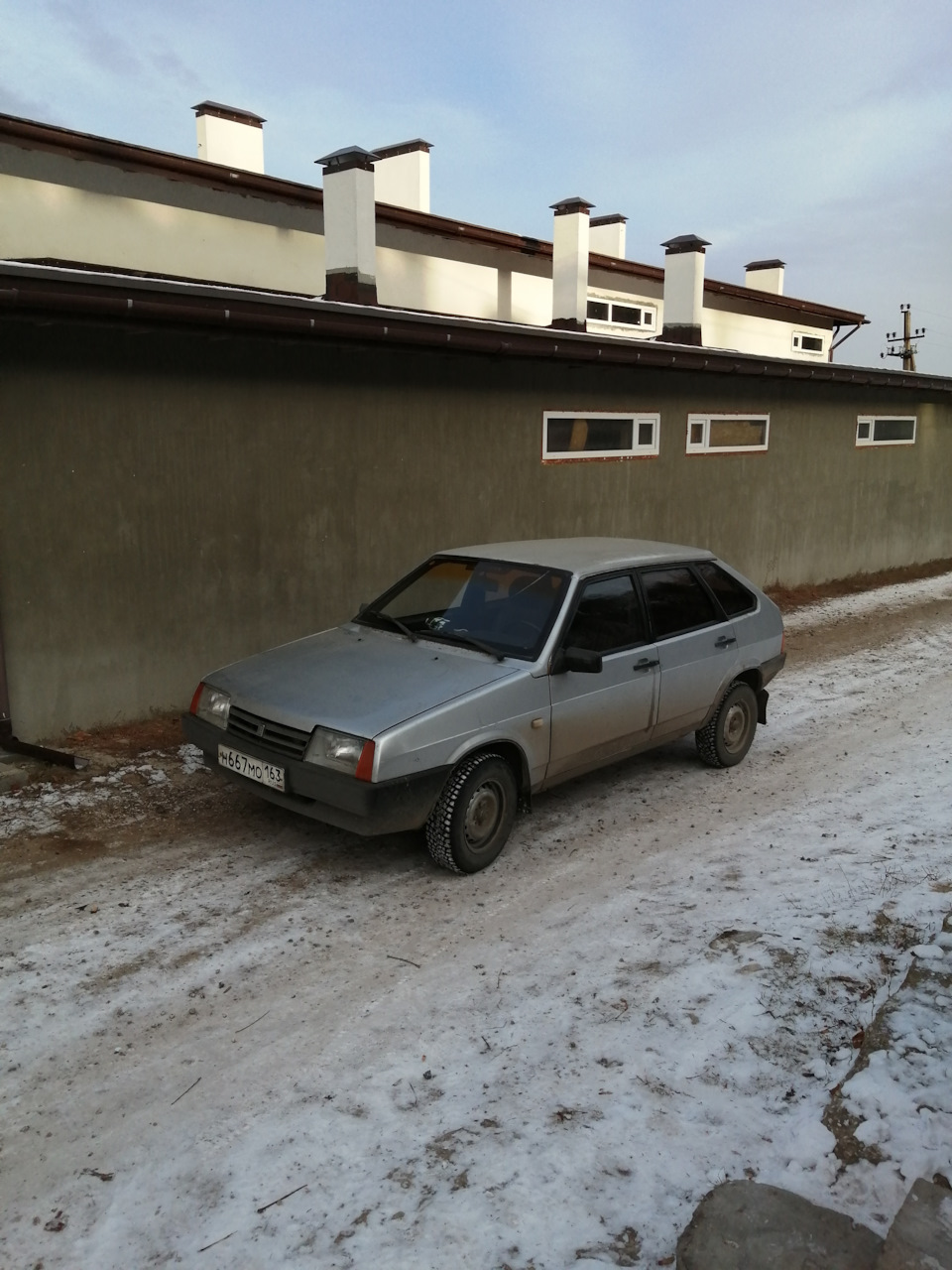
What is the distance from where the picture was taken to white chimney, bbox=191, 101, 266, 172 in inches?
535

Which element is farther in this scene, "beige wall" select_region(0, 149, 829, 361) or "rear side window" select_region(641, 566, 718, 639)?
"beige wall" select_region(0, 149, 829, 361)

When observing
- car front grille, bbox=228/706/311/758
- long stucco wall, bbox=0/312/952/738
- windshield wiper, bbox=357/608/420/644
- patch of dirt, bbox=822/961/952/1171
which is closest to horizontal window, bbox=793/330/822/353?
long stucco wall, bbox=0/312/952/738

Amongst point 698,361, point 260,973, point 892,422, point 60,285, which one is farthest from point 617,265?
point 260,973

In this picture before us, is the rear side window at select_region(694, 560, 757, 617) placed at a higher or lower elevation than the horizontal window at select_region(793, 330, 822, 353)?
lower

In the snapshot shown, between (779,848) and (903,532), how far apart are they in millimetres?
13577

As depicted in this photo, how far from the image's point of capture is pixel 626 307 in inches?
729

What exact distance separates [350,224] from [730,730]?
683cm

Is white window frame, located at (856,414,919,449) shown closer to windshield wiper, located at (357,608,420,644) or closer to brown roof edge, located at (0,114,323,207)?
brown roof edge, located at (0,114,323,207)

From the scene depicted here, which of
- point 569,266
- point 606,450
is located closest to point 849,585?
point 606,450

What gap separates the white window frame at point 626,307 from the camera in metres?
17.8

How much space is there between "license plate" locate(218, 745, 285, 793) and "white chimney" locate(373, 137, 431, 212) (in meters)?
13.6

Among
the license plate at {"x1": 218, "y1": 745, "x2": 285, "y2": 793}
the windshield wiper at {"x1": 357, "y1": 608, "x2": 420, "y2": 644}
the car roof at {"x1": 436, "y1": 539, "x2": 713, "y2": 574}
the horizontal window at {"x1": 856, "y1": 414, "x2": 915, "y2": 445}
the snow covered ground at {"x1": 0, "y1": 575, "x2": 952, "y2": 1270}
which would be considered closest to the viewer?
the snow covered ground at {"x1": 0, "y1": 575, "x2": 952, "y2": 1270}

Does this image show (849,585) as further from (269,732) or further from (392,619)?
(269,732)

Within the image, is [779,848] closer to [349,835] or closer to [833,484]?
[349,835]
